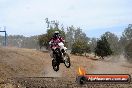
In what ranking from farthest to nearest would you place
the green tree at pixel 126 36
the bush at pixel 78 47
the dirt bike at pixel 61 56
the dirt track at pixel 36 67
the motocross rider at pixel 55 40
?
1. the green tree at pixel 126 36
2. the bush at pixel 78 47
3. the dirt track at pixel 36 67
4. the dirt bike at pixel 61 56
5. the motocross rider at pixel 55 40

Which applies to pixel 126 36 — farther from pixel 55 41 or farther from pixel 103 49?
pixel 55 41

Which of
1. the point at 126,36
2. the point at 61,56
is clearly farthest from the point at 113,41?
the point at 61,56

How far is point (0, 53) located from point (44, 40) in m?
18.3

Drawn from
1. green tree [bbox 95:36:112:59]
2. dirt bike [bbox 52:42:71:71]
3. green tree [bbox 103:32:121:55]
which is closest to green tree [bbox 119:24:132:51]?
green tree [bbox 103:32:121:55]

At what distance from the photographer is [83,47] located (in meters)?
93.9

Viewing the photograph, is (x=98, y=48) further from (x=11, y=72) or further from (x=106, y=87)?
(x=106, y=87)

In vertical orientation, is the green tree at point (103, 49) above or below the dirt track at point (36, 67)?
above

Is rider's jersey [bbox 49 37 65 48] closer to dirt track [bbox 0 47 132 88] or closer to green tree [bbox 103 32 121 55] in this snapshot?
dirt track [bbox 0 47 132 88]

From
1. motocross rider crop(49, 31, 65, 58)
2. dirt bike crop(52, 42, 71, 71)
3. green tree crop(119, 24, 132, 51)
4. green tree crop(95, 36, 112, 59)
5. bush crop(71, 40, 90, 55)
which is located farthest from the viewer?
green tree crop(119, 24, 132, 51)

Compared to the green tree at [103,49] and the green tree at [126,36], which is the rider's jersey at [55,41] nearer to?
the green tree at [103,49]

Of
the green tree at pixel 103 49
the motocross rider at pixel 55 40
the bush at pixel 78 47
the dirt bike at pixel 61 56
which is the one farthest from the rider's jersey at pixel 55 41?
the green tree at pixel 103 49

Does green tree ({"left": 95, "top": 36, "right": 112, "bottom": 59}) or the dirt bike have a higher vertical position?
green tree ({"left": 95, "top": 36, "right": 112, "bottom": 59})

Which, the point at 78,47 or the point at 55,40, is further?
A: the point at 78,47

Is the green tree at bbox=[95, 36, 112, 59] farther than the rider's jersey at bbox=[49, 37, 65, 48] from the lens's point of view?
Yes
